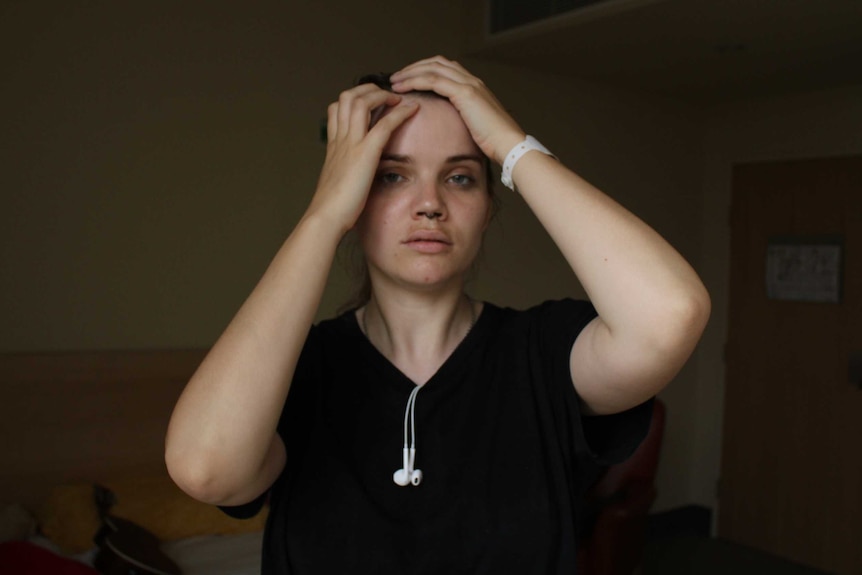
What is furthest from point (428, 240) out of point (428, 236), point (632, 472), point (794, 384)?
point (794, 384)

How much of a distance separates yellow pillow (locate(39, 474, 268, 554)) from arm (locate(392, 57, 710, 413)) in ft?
5.82

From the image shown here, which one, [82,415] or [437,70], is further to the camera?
[82,415]

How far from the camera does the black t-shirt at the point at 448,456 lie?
34.4 inches

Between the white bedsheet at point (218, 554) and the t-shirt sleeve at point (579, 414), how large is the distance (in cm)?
152

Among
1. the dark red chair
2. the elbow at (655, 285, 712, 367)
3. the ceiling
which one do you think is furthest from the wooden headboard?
the elbow at (655, 285, 712, 367)

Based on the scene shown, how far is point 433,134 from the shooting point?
39.0 inches

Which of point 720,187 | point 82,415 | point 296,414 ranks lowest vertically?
point 82,415

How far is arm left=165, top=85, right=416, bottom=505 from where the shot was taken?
0.80 m

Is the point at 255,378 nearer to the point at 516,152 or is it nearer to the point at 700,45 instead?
the point at 516,152

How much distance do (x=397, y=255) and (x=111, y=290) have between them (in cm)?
193

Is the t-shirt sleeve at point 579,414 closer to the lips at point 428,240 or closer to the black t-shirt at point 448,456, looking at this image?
the black t-shirt at point 448,456

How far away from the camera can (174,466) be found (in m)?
0.81

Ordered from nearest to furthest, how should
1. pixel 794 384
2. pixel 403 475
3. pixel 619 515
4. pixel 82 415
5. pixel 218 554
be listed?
pixel 403 475 < pixel 218 554 < pixel 82 415 < pixel 619 515 < pixel 794 384

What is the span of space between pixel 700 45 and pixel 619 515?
6.04ft
